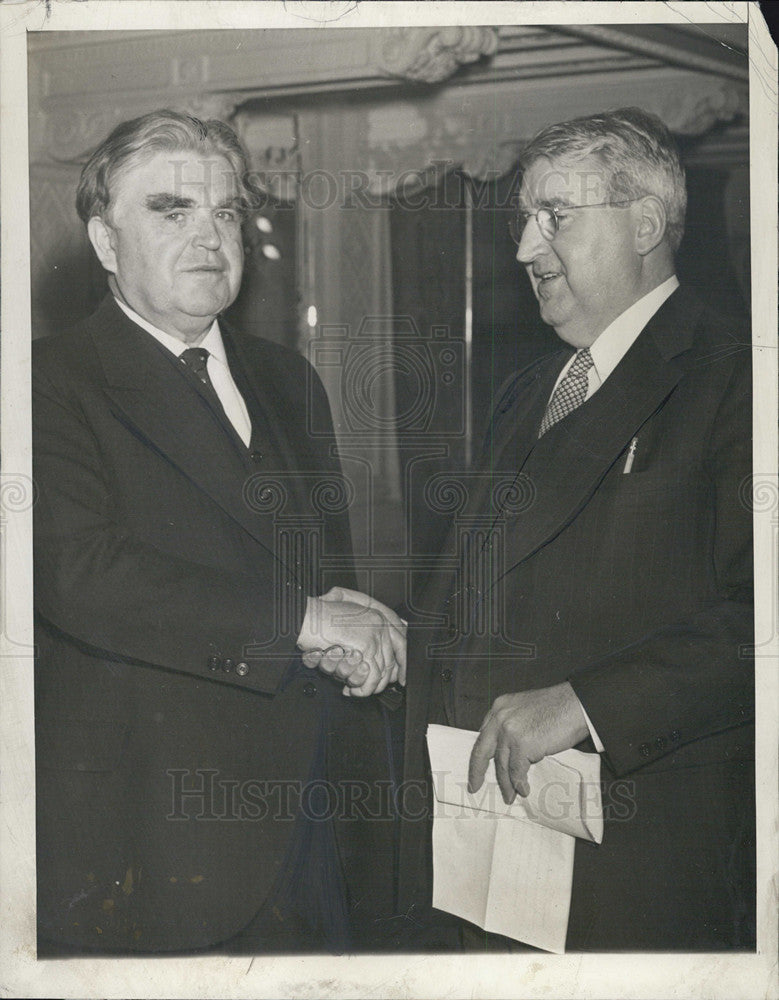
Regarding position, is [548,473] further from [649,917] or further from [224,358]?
[649,917]

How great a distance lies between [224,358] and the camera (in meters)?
2.68

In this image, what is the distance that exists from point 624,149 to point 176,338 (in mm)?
1203

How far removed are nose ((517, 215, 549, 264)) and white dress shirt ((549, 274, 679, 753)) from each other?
0.25 meters

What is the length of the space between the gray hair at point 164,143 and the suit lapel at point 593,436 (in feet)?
3.21

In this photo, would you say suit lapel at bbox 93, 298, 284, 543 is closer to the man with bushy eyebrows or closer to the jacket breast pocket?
the man with bushy eyebrows

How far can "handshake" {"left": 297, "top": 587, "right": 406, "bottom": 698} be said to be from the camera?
2.64 meters

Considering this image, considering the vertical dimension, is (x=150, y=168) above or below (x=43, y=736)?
above

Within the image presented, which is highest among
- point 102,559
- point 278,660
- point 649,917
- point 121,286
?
point 121,286

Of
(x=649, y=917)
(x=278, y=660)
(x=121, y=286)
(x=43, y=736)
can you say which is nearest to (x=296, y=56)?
(x=121, y=286)

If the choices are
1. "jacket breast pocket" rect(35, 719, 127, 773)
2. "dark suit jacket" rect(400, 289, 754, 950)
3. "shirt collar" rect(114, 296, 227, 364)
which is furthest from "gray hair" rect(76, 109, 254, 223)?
"jacket breast pocket" rect(35, 719, 127, 773)

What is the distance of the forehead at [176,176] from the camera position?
8.66 ft

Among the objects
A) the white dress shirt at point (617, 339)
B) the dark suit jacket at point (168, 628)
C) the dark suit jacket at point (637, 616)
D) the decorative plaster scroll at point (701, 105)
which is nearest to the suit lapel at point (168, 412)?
the dark suit jacket at point (168, 628)

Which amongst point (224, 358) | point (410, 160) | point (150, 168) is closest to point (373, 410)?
point (224, 358)

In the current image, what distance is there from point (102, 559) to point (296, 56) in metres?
1.34
